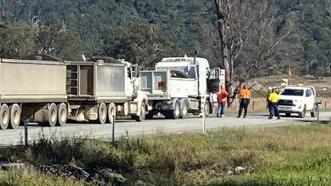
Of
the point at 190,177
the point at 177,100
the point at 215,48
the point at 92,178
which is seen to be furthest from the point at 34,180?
the point at 215,48

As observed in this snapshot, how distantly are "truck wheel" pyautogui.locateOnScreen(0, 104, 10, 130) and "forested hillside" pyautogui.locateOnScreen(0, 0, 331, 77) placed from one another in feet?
125

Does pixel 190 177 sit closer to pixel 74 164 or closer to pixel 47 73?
pixel 74 164

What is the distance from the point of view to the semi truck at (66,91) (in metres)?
28.9

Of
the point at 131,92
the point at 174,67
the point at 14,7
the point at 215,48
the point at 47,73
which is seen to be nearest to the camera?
the point at 47,73

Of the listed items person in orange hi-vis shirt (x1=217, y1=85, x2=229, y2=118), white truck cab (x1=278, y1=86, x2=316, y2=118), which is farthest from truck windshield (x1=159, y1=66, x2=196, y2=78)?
white truck cab (x1=278, y1=86, x2=316, y2=118)

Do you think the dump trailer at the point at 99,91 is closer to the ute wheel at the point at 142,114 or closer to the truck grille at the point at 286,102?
the ute wheel at the point at 142,114

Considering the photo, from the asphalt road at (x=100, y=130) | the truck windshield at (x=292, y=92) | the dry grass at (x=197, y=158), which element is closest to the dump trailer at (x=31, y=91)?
the asphalt road at (x=100, y=130)

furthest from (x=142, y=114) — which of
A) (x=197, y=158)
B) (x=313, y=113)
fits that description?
(x=197, y=158)

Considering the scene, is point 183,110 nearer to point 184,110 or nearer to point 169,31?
point 184,110

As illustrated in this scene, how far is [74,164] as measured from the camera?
16.9m

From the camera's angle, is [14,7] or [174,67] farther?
[14,7]

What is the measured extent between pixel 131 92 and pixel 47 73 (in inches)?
292

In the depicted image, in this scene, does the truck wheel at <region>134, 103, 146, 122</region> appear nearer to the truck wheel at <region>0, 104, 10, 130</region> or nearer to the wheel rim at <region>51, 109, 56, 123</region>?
the wheel rim at <region>51, 109, 56, 123</region>

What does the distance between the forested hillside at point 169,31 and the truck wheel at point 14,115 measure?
37344 mm
